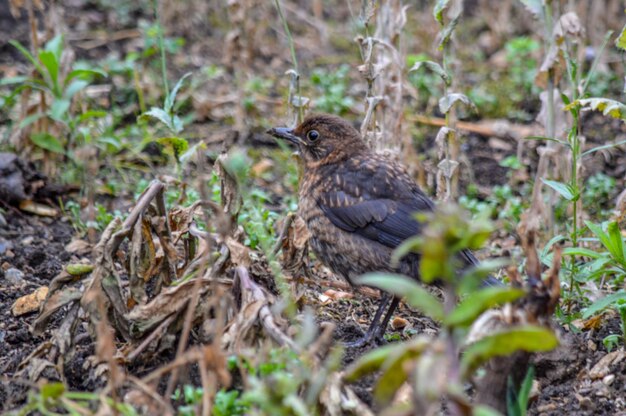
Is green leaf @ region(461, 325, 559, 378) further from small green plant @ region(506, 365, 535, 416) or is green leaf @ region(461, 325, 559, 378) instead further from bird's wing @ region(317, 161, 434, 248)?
bird's wing @ region(317, 161, 434, 248)

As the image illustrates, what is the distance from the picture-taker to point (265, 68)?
875 cm

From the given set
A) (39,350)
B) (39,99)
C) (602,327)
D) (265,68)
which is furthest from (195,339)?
(265,68)

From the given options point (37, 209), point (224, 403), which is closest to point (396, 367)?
point (224, 403)

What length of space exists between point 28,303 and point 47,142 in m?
1.77

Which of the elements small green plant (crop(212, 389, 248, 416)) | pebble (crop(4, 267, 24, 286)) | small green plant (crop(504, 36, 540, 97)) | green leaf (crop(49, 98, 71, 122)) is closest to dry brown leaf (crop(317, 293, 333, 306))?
pebble (crop(4, 267, 24, 286))

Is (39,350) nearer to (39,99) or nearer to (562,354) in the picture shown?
(562,354)

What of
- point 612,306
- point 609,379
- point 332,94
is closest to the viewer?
point 609,379

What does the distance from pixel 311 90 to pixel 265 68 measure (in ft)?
3.09

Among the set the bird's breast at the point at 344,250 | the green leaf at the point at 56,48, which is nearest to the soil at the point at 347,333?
the bird's breast at the point at 344,250

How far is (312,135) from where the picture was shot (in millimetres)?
5152

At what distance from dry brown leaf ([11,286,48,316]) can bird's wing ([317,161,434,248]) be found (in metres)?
1.58

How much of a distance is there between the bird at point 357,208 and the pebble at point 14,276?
1609 mm

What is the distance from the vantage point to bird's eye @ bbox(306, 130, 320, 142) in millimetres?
5139

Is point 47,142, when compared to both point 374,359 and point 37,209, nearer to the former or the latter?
point 37,209
